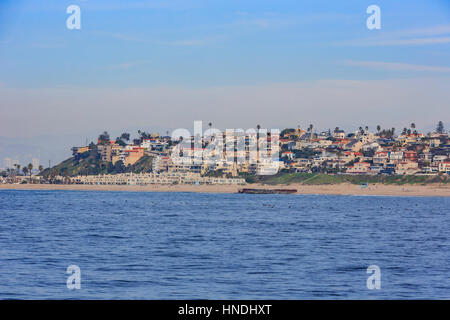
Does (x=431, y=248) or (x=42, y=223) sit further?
(x=42, y=223)

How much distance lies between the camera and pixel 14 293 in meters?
24.7

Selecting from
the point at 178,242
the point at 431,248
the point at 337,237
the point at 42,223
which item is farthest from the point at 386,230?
the point at 42,223

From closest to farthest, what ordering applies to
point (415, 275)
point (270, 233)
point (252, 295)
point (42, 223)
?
point (252, 295) → point (415, 275) → point (270, 233) → point (42, 223)

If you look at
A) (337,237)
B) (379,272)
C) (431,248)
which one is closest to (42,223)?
(337,237)

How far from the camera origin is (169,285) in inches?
1046

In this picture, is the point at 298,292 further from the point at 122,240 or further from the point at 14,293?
the point at 122,240

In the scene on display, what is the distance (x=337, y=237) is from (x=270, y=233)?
593 cm
